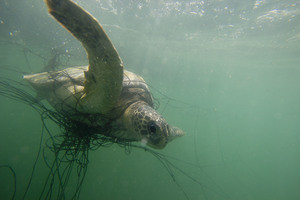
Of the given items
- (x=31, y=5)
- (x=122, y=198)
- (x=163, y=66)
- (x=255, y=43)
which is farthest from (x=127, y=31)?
(x=122, y=198)

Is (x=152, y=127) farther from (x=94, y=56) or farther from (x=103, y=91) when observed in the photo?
(x=94, y=56)

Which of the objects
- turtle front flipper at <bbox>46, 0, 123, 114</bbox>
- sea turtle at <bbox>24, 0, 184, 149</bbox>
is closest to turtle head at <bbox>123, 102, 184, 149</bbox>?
sea turtle at <bbox>24, 0, 184, 149</bbox>

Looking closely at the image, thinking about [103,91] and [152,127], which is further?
[152,127]

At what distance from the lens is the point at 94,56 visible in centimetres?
194

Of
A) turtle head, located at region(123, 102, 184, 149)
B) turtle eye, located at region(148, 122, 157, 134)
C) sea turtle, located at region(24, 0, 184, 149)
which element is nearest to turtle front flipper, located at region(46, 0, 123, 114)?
sea turtle, located at region(24, 0, 184, 149)

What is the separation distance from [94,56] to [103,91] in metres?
0.54

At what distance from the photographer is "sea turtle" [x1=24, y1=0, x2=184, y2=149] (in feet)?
5.65

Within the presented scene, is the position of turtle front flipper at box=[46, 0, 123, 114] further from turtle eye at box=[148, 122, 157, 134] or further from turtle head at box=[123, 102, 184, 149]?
turtle eye at box=[148, 122, 157, 134]

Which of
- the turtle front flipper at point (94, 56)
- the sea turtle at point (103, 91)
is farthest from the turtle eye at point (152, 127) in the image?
the turtle front flipper at point (94, 56)

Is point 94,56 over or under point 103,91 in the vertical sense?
over

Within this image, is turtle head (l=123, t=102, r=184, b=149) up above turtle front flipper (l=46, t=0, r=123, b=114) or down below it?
below

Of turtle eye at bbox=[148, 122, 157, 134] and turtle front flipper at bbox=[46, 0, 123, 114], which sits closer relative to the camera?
turtle front flipper at bbox=[46, 0, 123, 114]

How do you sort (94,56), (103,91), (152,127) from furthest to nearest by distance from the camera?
(152,127), (103,91), (94,56)

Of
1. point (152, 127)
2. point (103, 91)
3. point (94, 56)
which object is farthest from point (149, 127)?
point (94, 56)
